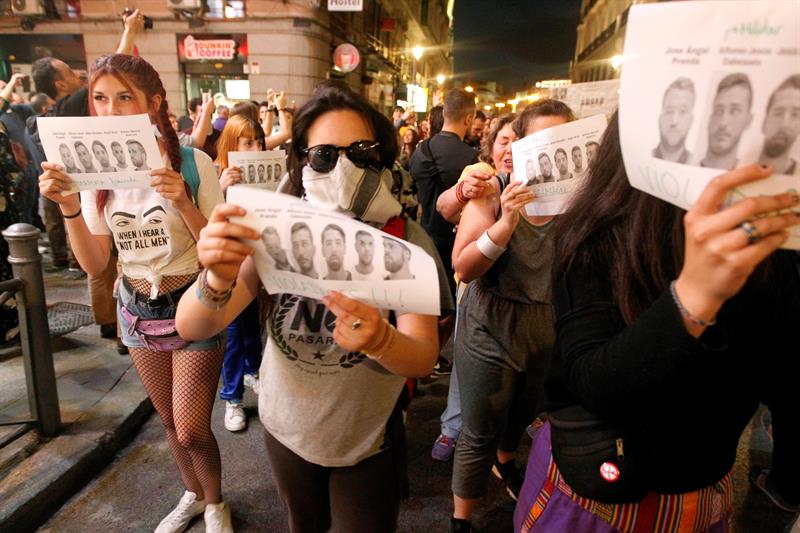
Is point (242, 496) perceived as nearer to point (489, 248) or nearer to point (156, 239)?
point (156, 239)

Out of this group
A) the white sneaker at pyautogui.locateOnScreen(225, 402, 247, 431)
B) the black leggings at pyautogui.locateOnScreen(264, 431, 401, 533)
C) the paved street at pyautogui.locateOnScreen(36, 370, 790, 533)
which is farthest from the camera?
the white sneaker at pyautogui.locateOnScreen(225, 402, 247, 431)

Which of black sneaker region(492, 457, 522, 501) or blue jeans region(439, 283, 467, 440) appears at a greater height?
blue jeans region(439, 283, 467, 440)

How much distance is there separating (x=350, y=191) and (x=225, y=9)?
54.5 ft

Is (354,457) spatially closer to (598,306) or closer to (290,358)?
(290,358)

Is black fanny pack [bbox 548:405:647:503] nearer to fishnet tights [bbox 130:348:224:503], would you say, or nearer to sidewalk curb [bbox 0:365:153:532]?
fishnet tights [bbox 130:348:224:503]

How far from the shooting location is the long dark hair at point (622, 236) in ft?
3.44

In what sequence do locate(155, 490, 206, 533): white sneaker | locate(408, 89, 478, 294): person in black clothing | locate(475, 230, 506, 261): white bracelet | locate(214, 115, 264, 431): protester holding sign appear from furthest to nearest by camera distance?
locate(408, 89, 478, 294): person in black clothing < locate(214, 115, 264, 431): protester holding sign < locate(155, 490, 206, 533): white sneaker < locate(475, 230, 506, 261): white bracelet

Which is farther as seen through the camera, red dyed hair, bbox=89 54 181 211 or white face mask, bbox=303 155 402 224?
red dyed hair, bbox=89 54 181 211

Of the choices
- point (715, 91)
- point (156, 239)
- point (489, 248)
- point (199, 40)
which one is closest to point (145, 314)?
point (156, 239)

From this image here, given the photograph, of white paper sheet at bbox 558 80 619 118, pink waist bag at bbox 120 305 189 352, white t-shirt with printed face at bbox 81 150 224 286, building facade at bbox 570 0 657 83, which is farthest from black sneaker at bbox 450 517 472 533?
building facade at bbox 570 0 657 83

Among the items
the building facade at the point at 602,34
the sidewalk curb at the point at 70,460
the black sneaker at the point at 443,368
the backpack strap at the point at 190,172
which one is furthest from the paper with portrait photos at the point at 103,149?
the building facade at the point at 602,34

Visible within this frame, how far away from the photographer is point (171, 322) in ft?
7.15

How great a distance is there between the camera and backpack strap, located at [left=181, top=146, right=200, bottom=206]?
2.19m

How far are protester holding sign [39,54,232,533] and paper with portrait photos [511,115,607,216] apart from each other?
148cm
